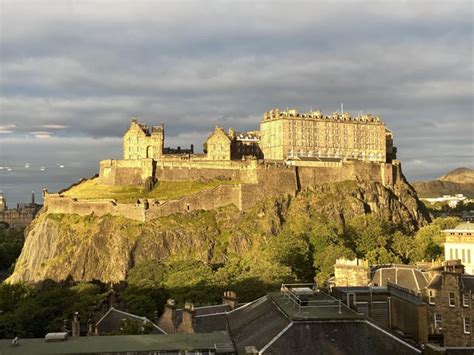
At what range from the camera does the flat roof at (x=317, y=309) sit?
20938mm

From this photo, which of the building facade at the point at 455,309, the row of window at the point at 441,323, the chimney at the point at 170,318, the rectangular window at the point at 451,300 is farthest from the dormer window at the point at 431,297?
the chimney at the point at 170,318

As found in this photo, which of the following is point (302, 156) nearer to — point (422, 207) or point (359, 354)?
point (422, 207)

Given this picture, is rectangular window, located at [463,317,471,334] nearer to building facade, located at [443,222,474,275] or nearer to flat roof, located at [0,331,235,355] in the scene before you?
flat roof, located at [0,331,235,355]

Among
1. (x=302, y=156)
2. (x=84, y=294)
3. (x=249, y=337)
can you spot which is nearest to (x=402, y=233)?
(x=302, y=156)

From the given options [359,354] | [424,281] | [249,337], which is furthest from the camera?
[424,281]

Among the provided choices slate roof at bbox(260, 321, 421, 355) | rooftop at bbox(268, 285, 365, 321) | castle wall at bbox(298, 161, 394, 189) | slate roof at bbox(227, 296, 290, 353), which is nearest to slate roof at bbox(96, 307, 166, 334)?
slate roof at bbox(227, 296, 290, 353)

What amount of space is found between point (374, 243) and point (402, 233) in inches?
496

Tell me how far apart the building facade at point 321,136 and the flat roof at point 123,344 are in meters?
94.2

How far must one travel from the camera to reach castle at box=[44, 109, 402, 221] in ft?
329

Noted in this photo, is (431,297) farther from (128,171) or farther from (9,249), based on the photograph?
(9,249)

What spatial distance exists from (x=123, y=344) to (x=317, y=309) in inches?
262

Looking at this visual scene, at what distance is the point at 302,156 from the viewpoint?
387 feet

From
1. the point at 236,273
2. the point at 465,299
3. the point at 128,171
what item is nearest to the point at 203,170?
the point at 128,171

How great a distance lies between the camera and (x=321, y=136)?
4788 inches
